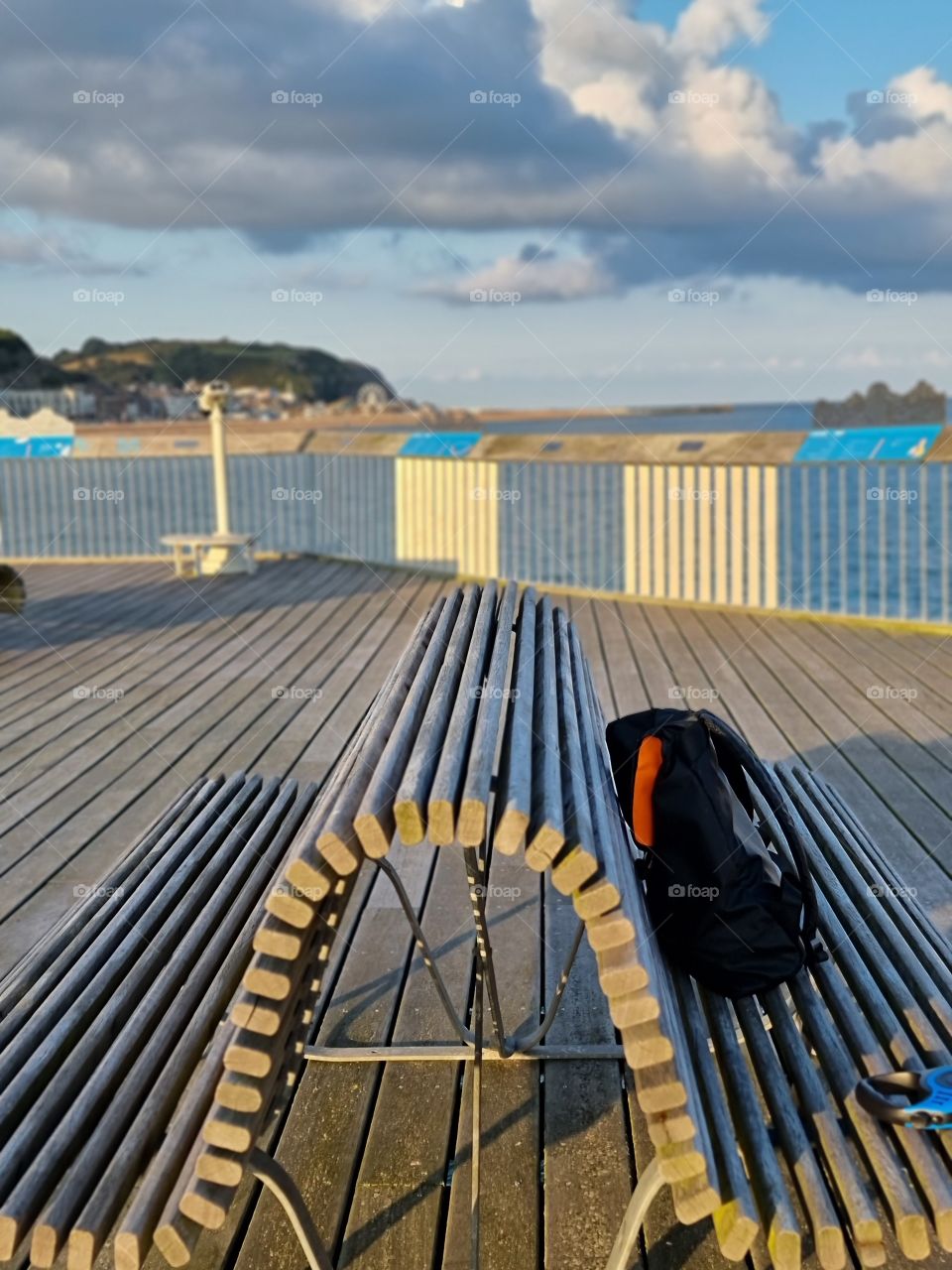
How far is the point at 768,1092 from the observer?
173cm

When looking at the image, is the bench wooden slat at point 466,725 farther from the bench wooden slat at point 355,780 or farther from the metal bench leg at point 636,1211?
the metal bench leg at point 636,1211

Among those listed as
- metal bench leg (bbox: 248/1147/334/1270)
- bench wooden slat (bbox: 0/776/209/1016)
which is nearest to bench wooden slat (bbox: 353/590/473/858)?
metal bench leg (bbox: 248/1147/334/1270)

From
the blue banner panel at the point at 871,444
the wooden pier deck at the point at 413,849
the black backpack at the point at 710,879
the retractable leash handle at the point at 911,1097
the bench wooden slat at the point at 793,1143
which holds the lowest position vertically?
the wooden pier deck at the point at 413,849

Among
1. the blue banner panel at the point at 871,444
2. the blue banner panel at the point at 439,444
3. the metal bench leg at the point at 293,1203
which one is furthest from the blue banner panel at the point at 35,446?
the metal bench leg at the point at 293,1203

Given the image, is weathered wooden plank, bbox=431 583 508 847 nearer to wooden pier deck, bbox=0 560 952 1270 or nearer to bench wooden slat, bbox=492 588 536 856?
bench wooden slat, bbox=492 588 536 856

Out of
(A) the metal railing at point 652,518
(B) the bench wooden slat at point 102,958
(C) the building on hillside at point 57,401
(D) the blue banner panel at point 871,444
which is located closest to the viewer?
(B) the bench wooden slat at point 102,958

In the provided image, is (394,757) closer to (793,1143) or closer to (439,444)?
(793,1143)

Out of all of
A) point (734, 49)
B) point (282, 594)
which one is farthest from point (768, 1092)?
point (282, 594)

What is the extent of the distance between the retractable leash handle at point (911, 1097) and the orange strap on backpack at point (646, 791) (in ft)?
1.79

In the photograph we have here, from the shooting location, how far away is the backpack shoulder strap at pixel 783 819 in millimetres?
2024

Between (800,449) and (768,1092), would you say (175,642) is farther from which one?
(768,1092)

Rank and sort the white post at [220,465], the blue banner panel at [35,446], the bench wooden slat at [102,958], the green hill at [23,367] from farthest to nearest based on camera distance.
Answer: the green hill at [23,367]
the blue banner panel at [35,446]
the white post at [220,465]
the bench wooden slat at [102,958]

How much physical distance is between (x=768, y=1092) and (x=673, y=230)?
13561 millimetres

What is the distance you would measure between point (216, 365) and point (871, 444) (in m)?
11.4
